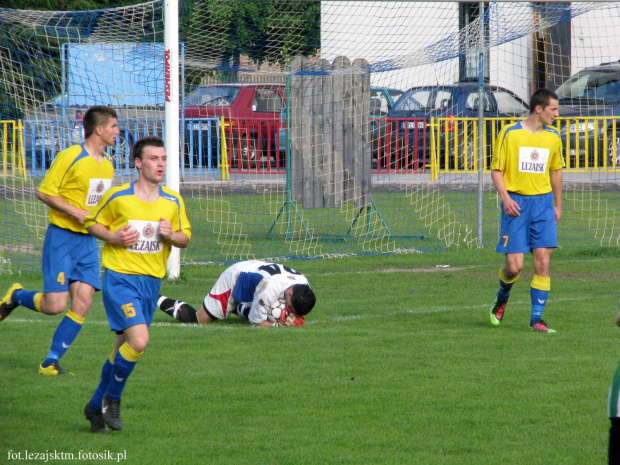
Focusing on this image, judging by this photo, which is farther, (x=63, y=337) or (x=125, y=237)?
(x=63, y=337)

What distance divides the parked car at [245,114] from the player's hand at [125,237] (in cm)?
1097

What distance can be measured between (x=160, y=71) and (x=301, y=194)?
9.10 ft

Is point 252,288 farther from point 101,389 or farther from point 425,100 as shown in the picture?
point 425,100

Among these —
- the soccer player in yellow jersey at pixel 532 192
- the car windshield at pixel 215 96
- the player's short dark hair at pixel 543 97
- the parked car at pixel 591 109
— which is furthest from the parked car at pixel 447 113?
the player's short dark hair at pixel 543 97

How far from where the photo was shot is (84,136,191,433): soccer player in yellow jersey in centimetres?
508

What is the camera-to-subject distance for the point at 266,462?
4629 millimetres

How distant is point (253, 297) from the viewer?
26.8ft

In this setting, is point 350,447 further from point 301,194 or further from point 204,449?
point 301,194

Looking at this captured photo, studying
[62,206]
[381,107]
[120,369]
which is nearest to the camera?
[120,369]

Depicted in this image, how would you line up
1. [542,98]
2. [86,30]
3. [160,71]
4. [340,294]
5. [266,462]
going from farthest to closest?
1. [160,71]
2. [86,30]
3. [340,294]
4. [542,98]
5. [266,462]

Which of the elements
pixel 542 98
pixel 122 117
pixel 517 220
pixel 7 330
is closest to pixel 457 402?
pixel 517 220

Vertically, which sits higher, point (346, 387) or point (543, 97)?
point (543, 97)
